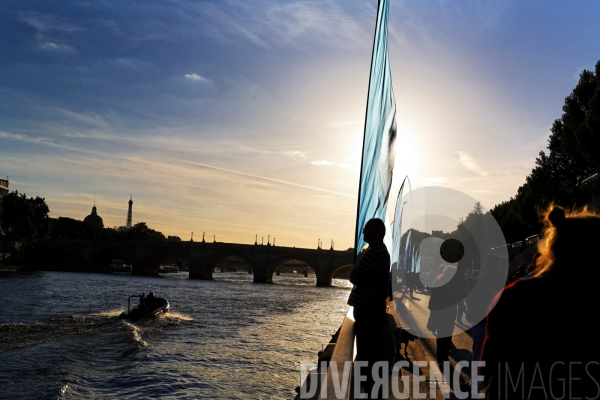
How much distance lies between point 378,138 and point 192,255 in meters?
81.8

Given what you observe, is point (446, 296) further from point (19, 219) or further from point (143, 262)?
point (143, 262)

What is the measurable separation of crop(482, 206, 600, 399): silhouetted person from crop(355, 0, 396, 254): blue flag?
5208 millimetres

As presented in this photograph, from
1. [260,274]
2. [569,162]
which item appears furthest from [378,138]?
[260,274]

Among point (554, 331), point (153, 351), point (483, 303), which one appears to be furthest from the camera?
point (153, 351)

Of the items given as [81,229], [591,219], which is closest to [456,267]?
[591,219]

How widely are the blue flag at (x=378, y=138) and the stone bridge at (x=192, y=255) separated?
242ft

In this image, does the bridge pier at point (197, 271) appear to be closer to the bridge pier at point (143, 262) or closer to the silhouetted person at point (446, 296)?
the bridge pier at point (143, 262)

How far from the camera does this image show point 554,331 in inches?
92.8

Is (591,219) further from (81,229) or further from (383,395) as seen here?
(81,229)

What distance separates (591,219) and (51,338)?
23661 mm

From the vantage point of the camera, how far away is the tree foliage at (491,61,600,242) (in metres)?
29.9

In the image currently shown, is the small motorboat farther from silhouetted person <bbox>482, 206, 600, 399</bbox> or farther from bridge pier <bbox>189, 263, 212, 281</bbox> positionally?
bridge pier <bbox>189, 263, 212, 281</bbox>

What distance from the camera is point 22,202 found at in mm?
80312

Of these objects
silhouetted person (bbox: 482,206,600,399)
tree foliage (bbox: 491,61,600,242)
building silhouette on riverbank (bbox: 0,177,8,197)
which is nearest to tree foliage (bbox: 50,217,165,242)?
building silhouette on riverbank (bbox: 0,177,8,197)
